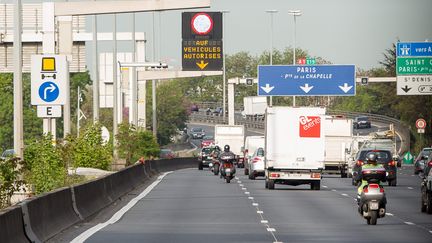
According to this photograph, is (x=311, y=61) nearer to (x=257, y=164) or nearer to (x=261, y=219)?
(x=257, y=164)

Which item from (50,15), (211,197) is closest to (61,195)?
(50,15)

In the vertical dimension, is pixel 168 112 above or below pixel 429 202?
above

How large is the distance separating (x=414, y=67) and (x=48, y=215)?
61.4 metres

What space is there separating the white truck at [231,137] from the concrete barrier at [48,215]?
2641 inches

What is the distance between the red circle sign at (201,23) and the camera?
66.9 m

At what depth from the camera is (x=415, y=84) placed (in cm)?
8362

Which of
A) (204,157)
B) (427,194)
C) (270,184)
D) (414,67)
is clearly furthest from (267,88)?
(427,194)

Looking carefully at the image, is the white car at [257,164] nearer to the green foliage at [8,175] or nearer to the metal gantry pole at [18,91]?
the metal gantry pole at [18,91]

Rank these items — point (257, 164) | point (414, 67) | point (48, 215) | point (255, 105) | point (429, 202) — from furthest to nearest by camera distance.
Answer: point (255, 105) → point (414, 67) → point (257, 164) → point (429, 202) → point (48, 215)

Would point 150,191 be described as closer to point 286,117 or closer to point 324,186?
point 286,117

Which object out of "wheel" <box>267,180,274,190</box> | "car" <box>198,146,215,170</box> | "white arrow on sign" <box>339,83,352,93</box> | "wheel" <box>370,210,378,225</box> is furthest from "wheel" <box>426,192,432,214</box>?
"car" <box>198,146,215,170</box>

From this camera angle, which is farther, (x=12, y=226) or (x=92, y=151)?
(x=92, y=151)

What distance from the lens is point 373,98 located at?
190m

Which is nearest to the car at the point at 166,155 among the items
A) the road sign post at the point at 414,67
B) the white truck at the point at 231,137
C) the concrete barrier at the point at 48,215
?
the white truck at the point at 231,137
